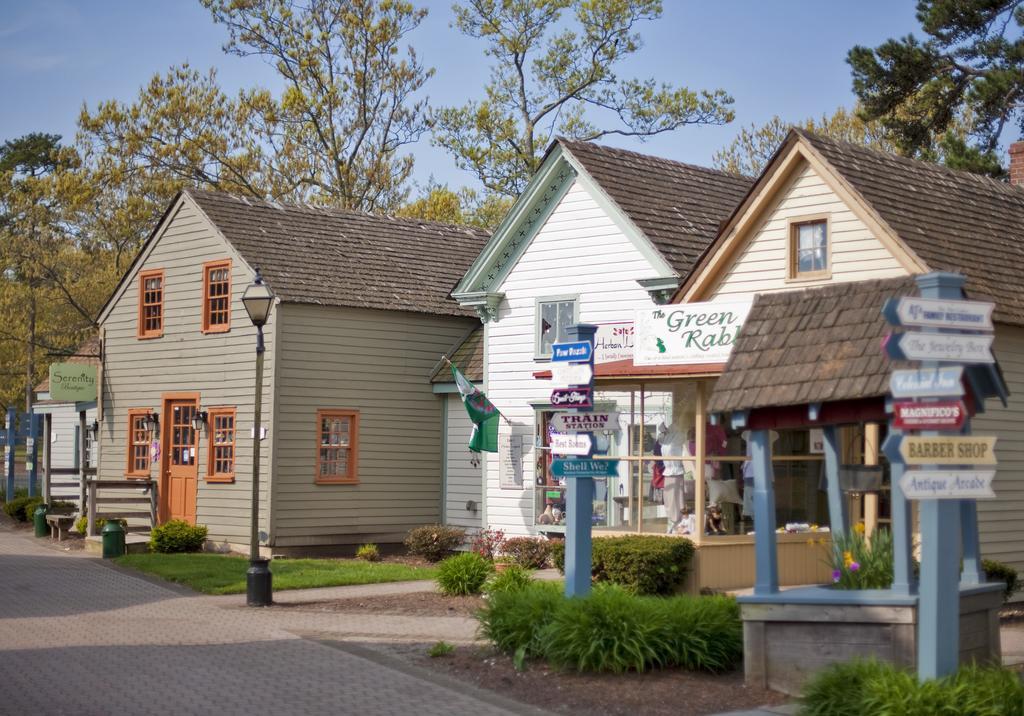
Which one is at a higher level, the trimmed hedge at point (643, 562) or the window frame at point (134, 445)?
the window frame at point (134, 445)

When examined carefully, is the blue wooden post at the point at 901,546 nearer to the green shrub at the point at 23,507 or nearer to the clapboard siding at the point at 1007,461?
the clapboard siding at the point at 1007,461

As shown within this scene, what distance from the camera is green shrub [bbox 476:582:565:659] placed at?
12867 millimetres

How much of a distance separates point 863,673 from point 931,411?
2126 millimetres

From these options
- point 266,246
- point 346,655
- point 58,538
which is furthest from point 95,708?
point 58,538

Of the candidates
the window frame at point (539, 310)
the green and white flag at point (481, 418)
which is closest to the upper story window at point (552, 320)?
the window frame at point (539, 310)

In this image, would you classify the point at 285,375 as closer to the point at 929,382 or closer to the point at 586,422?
the point at 586,422

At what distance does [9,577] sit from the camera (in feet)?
69.1

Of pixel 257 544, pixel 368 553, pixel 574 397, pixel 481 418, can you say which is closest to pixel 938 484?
pixel 574 397

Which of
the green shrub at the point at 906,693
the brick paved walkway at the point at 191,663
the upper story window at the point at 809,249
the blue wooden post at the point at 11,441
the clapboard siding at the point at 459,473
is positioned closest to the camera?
the green shrub at the point at 906,693

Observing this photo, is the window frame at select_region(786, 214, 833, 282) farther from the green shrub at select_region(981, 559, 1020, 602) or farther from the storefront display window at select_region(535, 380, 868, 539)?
the green shrub at select_region(981, 559, 1020, 602)

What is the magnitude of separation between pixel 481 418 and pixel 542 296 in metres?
2.51

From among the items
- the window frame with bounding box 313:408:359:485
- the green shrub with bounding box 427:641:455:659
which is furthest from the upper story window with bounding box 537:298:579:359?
the green shrub with bounding box 427:641:455:659

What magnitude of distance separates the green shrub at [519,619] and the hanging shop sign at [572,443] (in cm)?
150

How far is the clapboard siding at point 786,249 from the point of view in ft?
60.4
